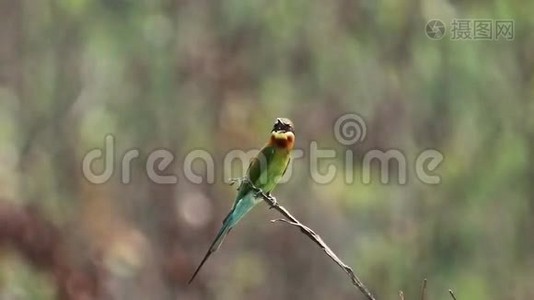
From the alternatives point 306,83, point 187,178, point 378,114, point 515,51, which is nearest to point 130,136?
point 187,178

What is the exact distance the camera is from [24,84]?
1.55 meters

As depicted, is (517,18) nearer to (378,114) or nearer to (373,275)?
(378,114)

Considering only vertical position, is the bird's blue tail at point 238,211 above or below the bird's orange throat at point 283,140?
below

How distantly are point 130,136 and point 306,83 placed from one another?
39 cm

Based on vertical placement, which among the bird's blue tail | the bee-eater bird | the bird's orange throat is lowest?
the bird's blue tail

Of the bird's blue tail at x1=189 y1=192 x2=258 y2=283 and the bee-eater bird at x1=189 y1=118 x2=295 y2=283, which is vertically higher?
the bee-eater bird at x1=189 y1=118 x2=295 y2=283

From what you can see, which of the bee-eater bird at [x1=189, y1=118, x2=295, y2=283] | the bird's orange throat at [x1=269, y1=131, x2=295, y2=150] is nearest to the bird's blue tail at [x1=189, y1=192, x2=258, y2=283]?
the bee-eater bird at [x1=189, y1=118, x2=295, y2=283]
